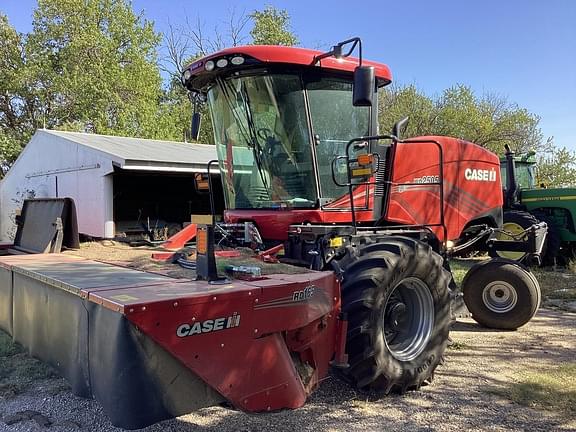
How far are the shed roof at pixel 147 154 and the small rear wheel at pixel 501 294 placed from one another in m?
7.88

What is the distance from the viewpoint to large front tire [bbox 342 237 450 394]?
3520 mm

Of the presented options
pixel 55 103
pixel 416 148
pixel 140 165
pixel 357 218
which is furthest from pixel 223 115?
pixel 55 103

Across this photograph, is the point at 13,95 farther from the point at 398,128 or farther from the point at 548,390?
the point at 548,390

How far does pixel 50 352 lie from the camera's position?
3301mm

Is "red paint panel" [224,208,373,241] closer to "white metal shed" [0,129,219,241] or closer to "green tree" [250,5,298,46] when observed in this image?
"white metal shed" [0,129,219,241]

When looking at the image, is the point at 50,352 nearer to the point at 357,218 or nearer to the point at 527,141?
the point at 357,218

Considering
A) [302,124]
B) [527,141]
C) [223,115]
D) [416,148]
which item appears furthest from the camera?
[527,141]

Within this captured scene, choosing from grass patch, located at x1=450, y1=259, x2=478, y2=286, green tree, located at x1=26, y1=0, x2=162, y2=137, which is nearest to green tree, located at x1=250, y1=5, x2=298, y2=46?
green tree, located at x1=26, y1=0, x2=162, y2=137

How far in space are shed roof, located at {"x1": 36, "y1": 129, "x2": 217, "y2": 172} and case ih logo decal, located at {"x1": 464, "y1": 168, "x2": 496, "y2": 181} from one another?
7.63 metres

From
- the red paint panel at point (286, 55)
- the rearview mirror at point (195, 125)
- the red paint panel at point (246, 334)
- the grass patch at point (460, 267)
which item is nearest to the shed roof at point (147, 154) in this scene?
the grass patch at point (460, 267)

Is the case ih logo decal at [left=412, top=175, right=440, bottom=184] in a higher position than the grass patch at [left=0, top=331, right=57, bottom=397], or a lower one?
higher

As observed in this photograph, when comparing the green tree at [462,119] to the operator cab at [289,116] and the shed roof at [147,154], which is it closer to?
the shed roof at [147,154]

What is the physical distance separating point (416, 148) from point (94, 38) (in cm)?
2242

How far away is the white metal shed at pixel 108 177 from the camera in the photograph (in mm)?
12102
